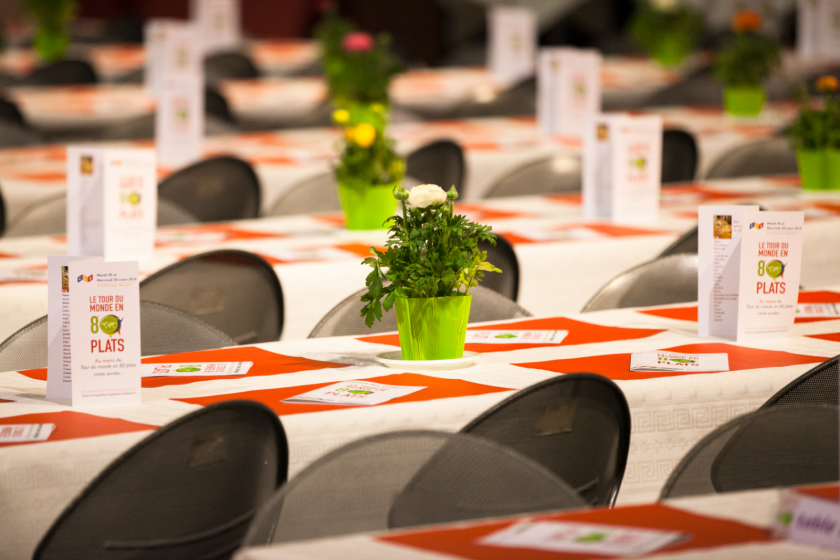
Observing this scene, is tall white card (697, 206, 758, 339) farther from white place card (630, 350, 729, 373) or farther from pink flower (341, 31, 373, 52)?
pink flower (341, 31, 373, 52)

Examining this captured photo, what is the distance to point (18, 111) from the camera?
6648mm

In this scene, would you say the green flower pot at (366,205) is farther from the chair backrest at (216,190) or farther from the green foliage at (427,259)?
the green foliage at (427,259)

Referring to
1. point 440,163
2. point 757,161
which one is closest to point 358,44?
point 440,163

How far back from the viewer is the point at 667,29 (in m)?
8.91

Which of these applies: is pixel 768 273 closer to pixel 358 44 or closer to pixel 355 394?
pixel 355 394

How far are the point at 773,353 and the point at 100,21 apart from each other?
38.3ft

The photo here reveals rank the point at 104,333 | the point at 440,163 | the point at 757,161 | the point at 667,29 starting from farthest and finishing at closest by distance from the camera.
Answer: the point at 667,29 → the point at 757,161 → the point at 440,163 → the point at 104,333

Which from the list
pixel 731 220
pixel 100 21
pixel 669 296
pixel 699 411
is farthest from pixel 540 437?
pixel 100 21

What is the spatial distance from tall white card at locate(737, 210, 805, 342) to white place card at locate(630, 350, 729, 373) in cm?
15

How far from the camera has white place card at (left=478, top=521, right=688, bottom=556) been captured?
56.4 inches

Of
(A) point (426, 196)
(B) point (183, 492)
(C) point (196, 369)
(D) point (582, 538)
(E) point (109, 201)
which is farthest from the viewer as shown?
(E) point (109, 201)

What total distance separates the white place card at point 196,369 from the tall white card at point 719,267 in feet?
3.15

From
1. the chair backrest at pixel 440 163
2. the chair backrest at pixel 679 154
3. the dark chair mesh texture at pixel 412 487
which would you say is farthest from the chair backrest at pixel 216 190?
the dark chair mesh texture at pixel 412 487

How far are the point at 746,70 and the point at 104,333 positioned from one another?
17.2 feet
